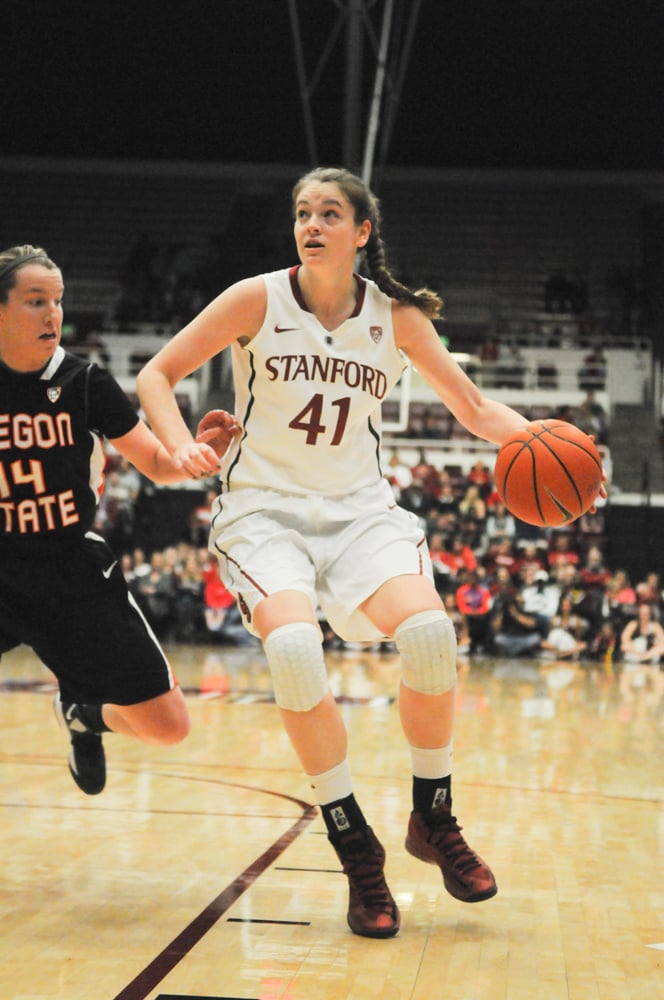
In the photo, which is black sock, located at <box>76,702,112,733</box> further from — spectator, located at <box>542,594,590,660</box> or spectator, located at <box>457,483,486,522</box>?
spectator, located at <box>457,483,486,522</box>

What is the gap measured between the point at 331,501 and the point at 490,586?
10.8 metres

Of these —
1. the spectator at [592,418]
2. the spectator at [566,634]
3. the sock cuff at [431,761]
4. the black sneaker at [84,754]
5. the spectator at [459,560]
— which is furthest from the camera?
the spectator at [592,418]

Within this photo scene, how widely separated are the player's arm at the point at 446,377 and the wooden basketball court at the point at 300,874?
5.07ft

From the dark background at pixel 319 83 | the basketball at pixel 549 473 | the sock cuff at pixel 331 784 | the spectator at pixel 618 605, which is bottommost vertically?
the spectator at pixel 618 605

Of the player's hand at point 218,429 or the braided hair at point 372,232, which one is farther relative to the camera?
the braided hair at point 372,232

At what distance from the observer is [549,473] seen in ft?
13.3

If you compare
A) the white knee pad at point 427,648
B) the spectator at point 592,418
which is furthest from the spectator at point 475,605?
the white knee pad at point 427,648

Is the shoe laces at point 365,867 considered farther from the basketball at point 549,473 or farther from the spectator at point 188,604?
the spectator at point 188,604

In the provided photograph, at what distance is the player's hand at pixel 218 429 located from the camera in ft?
13.0

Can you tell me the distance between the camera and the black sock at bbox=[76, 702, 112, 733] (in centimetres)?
464

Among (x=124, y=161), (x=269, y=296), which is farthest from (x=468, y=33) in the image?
(x=269, y=296)

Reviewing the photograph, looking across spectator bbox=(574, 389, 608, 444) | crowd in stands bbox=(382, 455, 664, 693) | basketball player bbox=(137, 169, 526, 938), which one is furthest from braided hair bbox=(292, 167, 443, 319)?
spectator bbox=(574, 389, 608, 444)

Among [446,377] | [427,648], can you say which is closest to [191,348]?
[446,377]

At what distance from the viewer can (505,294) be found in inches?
918
